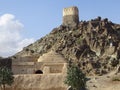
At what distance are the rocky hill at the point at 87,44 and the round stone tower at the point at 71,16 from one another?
4.36 ft

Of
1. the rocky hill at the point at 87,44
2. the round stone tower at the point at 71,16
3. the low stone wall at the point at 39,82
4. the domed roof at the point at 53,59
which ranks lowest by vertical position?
the low stone wall at the point at 39,82

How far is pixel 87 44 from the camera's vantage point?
98.6 meters

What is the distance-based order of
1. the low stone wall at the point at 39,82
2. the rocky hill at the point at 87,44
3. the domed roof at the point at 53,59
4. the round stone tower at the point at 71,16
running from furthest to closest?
the round stone tower at the point at 71,16 < the rocky hill at the point at 87,44 < the domed roof at the point at 53,59 < the low stone wall at the point at 39,82

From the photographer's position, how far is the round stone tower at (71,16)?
10481 centimetres

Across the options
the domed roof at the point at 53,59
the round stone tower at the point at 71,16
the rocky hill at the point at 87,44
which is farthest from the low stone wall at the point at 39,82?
the round stone tower at the point at 71,16

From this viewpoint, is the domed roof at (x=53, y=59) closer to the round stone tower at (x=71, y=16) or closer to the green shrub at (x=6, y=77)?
the green shrub at (x=6, y=77)

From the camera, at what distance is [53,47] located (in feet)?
324

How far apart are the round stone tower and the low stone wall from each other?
2135 inches

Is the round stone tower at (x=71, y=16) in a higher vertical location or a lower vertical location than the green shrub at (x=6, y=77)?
higher

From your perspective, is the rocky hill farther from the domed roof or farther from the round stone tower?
the domed roof

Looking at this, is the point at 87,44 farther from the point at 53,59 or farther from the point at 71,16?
the point at 53,59

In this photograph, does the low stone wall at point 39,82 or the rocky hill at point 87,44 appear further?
the rocky hill at point 87,44

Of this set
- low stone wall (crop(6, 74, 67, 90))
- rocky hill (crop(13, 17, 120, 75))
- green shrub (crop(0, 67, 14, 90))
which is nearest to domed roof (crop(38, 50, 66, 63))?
low stone wall (crop(6, 74, 67, 90))

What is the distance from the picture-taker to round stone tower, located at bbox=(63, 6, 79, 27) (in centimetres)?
10481
